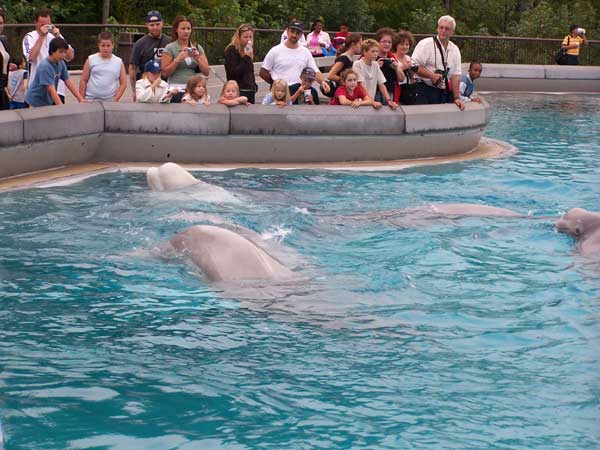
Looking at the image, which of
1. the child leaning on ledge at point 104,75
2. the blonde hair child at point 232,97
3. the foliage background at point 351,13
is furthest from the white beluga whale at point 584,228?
the foliage background at point 351,13

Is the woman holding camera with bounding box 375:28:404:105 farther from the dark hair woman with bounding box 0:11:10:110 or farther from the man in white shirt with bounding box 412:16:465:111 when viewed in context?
the dark hair woman with bounding box 0:11:10:110

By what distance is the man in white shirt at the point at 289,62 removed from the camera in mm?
14242

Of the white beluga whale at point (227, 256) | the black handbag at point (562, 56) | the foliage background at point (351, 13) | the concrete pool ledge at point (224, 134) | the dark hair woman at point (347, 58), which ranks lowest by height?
the white beluga whale at point (227, 256)

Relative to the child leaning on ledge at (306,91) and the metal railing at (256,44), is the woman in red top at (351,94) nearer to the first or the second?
the child leaning on ledge at (306,91)

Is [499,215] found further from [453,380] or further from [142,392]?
[142,392]

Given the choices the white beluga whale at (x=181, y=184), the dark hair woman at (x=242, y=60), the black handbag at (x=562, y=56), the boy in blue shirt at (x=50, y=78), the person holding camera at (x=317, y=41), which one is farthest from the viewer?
the black handbag at (x=562, y=56)

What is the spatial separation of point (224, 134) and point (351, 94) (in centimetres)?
202

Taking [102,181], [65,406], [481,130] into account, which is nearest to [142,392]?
[65,406]

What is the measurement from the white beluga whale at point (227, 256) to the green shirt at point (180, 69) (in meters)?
5.06

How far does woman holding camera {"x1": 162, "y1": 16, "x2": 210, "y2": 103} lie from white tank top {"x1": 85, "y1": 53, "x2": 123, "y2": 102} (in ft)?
2.08

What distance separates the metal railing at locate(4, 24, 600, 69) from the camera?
67.0 ft

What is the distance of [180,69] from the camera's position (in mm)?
13688

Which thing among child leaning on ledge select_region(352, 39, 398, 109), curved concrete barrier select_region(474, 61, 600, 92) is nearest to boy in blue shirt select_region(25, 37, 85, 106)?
child leaning on ledge select_region(352, 39, 398, 109)

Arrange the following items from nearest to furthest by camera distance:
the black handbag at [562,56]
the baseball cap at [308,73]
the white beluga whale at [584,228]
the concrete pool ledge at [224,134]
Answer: the white beluga whale at [584,228]
the concrete pool ledge at [224,134]
the baseball cap at [308,73]
the black handbag at [562,56]
